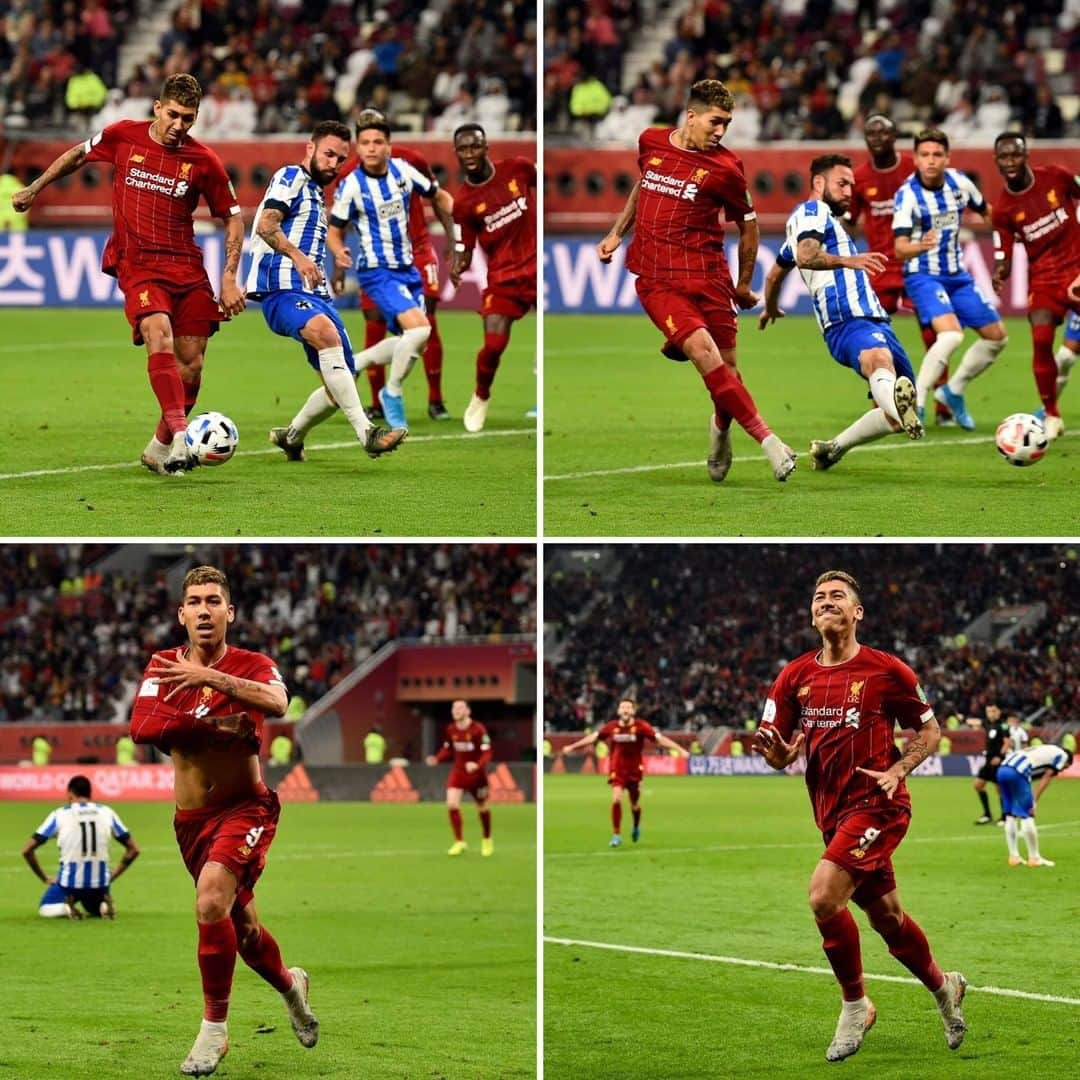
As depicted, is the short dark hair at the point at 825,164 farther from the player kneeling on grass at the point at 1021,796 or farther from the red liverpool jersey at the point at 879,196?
the player kneeling on grass at the point at 1021,796

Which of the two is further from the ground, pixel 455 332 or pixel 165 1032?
pixel 455 332

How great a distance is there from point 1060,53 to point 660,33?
7229 millimetres

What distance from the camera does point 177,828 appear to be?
7625mm

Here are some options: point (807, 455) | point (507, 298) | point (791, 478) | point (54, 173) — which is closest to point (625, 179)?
point (507, 298)

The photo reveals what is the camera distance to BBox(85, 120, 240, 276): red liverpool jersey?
1021 cm

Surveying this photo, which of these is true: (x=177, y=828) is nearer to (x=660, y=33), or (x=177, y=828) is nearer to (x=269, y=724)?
(x=269, y=724)

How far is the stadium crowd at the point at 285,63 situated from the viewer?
31.4 m

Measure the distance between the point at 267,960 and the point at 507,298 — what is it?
769cm

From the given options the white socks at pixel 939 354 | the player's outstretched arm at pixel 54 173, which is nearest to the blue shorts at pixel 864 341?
the white socks at pixel 939 354

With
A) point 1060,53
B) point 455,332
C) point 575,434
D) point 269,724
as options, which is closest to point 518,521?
point 575,434

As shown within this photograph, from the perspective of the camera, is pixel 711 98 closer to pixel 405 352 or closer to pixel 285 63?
pixel 405 352

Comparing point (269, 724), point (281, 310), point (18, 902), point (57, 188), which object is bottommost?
point (269, 724)

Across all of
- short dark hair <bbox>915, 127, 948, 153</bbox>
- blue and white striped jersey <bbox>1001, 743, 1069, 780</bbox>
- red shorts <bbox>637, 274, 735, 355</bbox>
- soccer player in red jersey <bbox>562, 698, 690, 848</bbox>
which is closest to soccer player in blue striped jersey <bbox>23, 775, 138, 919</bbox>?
red shorts <bbox>637, 274, 735, 355</bbox>

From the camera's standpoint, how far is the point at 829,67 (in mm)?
31641
